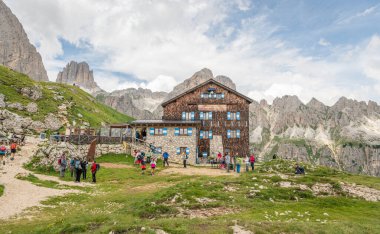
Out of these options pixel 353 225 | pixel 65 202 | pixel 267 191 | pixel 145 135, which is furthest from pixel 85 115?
pixel 353 225

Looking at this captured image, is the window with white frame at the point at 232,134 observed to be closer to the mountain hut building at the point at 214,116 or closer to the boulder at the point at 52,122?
the mountain hut building at the point at 214,116

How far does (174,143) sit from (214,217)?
3782 centimetres

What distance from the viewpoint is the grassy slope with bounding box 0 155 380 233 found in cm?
1199

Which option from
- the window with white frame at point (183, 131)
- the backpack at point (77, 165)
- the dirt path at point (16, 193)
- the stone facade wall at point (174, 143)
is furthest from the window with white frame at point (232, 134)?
the dirt path at point (16, 193)

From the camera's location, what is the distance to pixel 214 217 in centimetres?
1445

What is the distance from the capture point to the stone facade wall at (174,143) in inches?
2034

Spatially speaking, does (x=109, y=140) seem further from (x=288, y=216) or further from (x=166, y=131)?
(x=288, y=216)

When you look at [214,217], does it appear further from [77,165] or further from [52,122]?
[52,122]

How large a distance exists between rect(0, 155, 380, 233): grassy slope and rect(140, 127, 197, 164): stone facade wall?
25.2m

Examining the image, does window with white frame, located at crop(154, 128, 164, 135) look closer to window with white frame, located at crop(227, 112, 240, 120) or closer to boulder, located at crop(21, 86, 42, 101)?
window with white frame, located at crop(227, 112, 240, 120)

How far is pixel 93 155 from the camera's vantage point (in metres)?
45.7

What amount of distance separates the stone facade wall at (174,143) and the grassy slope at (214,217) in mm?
25200

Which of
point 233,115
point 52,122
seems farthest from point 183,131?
point 52,122

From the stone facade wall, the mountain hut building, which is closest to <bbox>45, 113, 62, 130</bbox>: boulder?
the mountain hut building
